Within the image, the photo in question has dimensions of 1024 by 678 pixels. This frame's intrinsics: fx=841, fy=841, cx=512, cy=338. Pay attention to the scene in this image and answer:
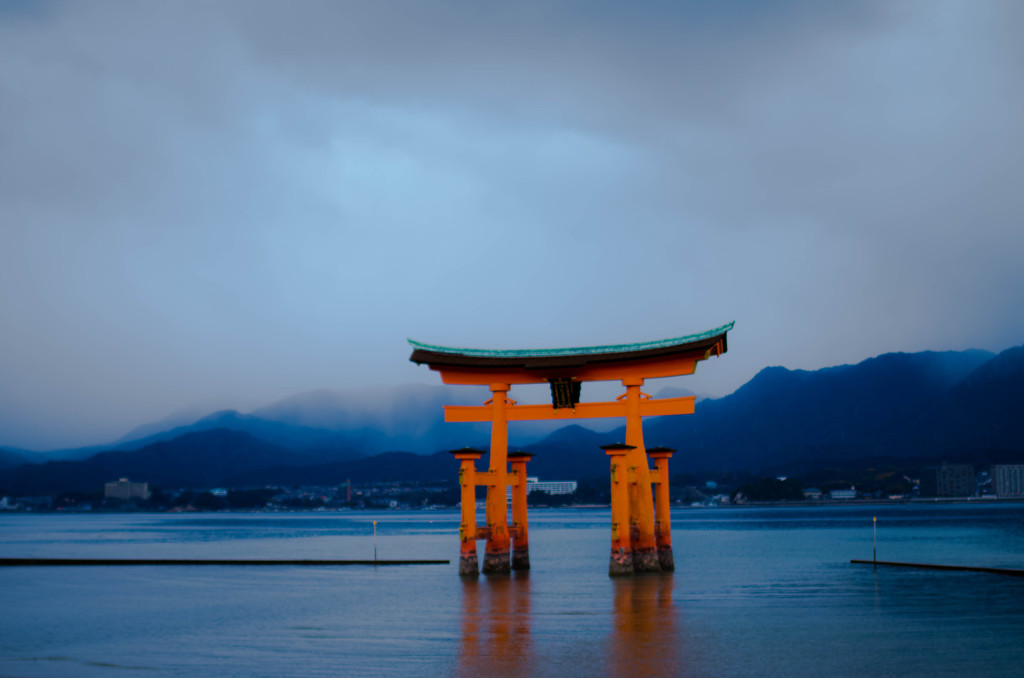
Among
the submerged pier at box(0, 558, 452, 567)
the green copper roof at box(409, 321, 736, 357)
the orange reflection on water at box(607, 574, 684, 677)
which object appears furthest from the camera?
the submerged pier at box(0, 558, 452, 567)

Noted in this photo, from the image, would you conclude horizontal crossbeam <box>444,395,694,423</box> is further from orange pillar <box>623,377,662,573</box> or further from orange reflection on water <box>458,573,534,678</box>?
orange reflection on water <box>458,573,534,678</box>

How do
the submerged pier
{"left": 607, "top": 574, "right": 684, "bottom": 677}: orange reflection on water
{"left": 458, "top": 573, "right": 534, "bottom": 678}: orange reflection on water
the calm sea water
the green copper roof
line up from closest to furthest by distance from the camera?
{"left": 607, "top": 574, "right": 684, "bottom": 677}: orange reflection on water
{"left": 458, "top": 573, "right": 534, "bottom": 678}: orange reflection on water
the calm sea water
the green copper roof
the submerged pier

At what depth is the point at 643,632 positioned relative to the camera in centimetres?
1772

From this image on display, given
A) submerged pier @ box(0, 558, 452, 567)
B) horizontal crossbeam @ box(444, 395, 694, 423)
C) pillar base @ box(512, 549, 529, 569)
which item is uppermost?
horizontal crossbeam @ box(444, 395, 694, 423)

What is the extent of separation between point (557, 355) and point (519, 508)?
6.34m

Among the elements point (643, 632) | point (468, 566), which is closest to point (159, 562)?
point (468, 566)

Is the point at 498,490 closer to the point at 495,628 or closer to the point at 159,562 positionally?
the point at 495,628

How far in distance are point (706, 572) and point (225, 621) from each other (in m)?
21.5

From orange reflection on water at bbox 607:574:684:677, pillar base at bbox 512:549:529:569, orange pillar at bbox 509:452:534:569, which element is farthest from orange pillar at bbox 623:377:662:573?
pillar base at bbox 512:549:529:569

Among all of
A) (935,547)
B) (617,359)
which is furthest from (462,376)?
(935,547)

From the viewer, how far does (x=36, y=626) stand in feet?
71.2

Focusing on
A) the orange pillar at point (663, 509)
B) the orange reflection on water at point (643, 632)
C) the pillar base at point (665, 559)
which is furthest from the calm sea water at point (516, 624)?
the orange pillar at point (663, 509)

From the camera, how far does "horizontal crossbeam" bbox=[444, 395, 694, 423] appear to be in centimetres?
2644

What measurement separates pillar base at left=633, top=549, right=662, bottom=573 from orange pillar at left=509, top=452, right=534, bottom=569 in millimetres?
4246
